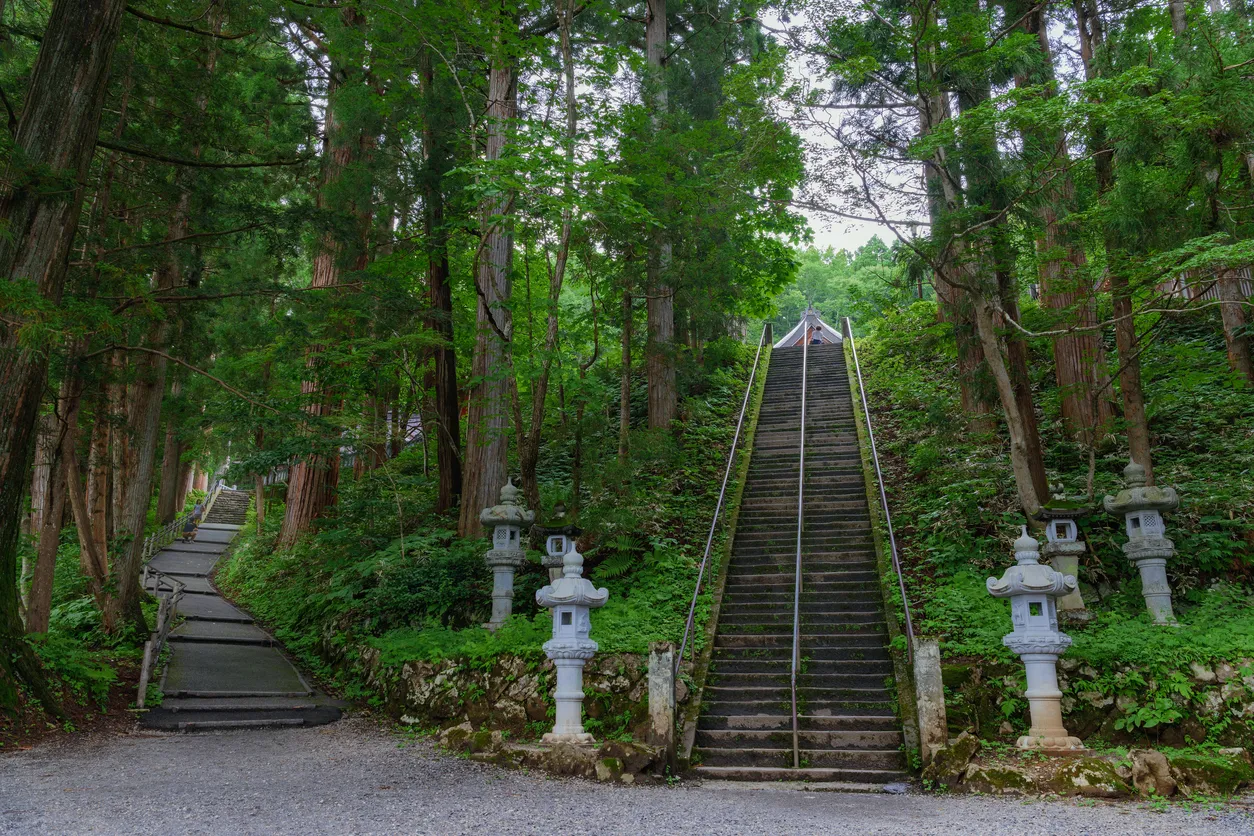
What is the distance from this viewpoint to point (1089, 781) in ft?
17.6

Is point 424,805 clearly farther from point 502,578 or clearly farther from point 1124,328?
point 1124,328

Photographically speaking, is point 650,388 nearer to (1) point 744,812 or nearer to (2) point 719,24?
(2) point 719,24

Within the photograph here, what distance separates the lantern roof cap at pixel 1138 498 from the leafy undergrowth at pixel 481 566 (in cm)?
428

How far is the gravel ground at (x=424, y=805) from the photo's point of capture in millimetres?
4648

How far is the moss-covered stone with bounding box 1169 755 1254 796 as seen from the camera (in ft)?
17.2

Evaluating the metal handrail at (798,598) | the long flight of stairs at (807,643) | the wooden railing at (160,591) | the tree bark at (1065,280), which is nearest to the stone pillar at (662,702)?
the long flight of stairs at (807,643)

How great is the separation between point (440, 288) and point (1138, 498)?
31.7 ft

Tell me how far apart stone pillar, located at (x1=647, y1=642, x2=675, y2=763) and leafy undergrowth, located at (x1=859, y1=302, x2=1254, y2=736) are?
9.17 ft

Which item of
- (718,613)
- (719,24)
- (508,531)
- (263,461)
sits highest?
(719,24)

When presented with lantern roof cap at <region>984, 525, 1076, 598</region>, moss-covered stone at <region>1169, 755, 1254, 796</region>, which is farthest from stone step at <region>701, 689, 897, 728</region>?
moss-covered stone at <region>1169, 755, 1254, 796</region>

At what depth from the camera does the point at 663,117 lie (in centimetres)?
1208

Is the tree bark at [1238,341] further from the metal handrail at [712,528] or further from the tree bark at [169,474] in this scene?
the tree bark at [169,474]

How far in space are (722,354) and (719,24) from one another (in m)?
Result: 6.50

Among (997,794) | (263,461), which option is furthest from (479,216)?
(997,794)
